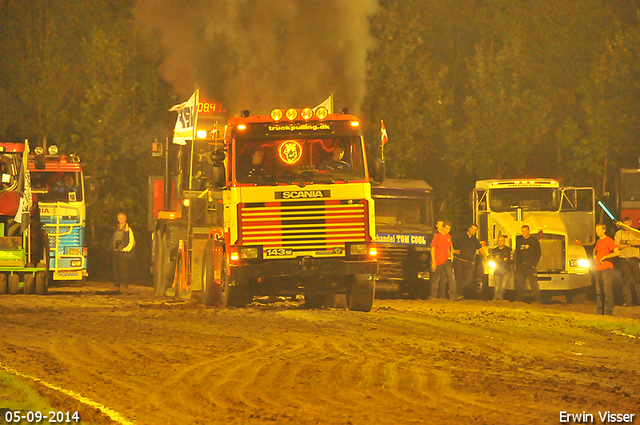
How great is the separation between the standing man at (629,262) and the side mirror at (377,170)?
23.4 ft

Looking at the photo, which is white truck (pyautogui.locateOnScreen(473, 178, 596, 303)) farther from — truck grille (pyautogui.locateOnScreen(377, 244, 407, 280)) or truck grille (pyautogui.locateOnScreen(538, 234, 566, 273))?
truck grille (pyautogui.locateOnScreen(377, 244, 407, 280))

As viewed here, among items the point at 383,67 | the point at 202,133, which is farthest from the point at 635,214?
the point at 202,133

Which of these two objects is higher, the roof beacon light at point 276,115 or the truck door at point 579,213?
the roof beacon light at point 276,115

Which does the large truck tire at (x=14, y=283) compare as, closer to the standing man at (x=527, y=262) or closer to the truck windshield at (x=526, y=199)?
the standing man at (x=527, y=262)

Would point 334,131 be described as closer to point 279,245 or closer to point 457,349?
point 279,245

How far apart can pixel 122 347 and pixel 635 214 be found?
727 inches

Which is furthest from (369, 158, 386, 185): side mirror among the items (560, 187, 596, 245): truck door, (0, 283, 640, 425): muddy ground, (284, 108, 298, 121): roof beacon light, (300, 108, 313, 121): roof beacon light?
(560, 187, 596, 245): truck door

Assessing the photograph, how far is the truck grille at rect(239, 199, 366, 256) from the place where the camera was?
1664cm

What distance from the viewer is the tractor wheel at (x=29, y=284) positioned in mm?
22609

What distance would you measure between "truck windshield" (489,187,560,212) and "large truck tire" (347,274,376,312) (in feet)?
26.5

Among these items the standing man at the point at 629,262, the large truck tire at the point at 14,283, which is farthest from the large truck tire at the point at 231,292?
the standing man at the point at 629,262

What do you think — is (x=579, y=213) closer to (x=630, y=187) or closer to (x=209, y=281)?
(x=630, y=187)

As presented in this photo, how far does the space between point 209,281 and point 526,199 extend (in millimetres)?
9217

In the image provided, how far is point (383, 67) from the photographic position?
3416 cm
